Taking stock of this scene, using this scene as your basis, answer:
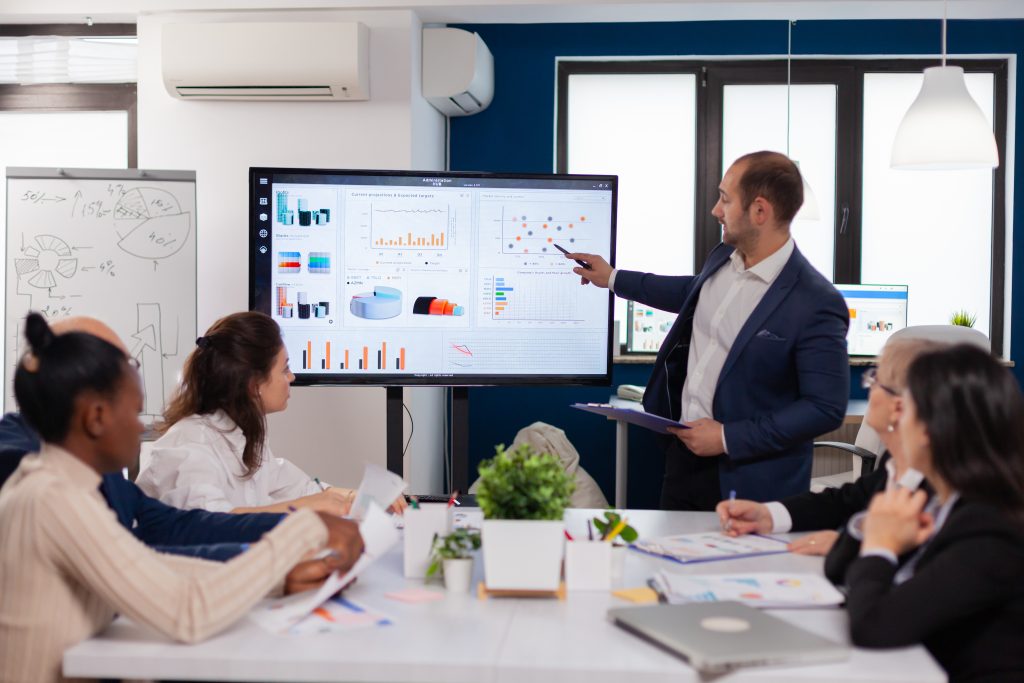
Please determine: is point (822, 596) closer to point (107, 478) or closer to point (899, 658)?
point (899, 658)

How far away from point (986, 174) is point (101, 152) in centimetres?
453

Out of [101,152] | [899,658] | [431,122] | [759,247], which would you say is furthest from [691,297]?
[101,152]

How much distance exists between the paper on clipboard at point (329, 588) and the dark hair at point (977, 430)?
87 centimetres

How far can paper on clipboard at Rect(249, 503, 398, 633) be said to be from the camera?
1553 millimetres

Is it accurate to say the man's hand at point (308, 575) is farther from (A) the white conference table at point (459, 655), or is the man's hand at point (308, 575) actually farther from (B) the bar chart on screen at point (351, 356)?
(B) the bar chart on screen at point (351, 356)

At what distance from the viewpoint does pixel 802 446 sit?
2773 mm

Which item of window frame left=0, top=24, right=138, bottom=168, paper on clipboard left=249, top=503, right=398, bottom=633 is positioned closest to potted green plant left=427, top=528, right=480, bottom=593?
paper on clipboard left=249, top=503, right=398, bottom=633

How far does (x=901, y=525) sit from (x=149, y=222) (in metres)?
3.39

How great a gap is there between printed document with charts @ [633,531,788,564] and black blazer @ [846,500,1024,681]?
466 millimetres

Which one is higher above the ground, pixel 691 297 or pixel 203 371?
pixel 691 297

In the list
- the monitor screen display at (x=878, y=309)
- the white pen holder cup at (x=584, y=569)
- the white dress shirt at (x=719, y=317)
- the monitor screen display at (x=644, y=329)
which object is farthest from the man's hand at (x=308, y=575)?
the monitor screen display at (x=878, y=309)

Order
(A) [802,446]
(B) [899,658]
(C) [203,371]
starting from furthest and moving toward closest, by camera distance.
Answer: (A) [802,446] → (C) [203,371] → (B) [899,658]

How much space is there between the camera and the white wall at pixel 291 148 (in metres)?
4.32

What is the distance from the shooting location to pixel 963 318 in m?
4.97
